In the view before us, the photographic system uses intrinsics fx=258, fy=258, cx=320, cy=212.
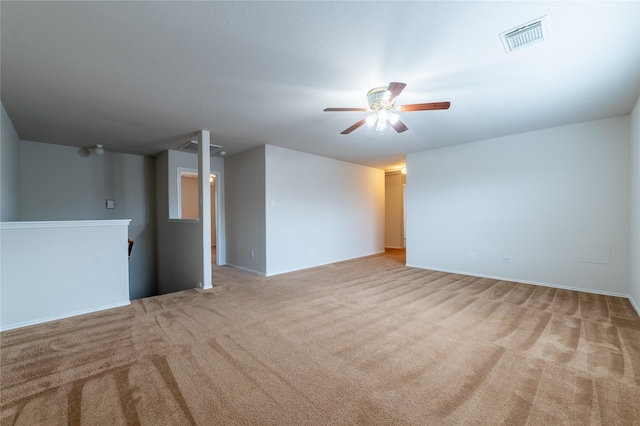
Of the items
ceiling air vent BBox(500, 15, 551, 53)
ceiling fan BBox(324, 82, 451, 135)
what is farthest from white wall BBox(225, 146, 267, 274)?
ceiling air vent BBox(500, 15, 551, 53)

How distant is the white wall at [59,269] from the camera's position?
2.60 meters

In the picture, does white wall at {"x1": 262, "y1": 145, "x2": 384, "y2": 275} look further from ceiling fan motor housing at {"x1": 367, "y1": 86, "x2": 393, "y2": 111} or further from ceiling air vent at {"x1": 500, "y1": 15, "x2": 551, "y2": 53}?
ceiling air vent at {"x1": 500, "y1": 15, "x2": 551, "y2": 53}

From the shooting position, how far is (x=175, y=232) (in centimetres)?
476

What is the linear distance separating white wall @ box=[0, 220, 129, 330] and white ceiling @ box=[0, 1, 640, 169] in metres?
1.46

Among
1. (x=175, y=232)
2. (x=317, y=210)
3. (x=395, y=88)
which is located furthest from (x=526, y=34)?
(x=175, y=232)

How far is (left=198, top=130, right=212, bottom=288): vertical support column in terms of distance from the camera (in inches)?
154

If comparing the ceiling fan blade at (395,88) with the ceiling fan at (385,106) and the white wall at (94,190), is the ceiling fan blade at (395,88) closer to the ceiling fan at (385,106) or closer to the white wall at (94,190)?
the ceiling fan at (385,106)

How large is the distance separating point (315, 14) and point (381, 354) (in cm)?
249

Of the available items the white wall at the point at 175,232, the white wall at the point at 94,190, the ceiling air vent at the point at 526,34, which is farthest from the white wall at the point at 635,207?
the white wall at the point at 94,190

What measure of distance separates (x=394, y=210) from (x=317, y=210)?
368 cm

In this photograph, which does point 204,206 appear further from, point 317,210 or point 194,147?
point 317,210

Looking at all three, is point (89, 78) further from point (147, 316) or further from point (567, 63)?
point (567, 63)

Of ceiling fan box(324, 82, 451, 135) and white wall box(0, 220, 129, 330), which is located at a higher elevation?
ceiling fan box(324, 82, 451, 135)

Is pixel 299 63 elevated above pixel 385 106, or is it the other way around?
pixel 299 63
